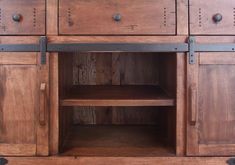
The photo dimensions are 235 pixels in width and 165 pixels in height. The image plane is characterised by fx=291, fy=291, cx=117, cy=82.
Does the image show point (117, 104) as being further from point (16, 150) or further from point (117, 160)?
point (16, 150)

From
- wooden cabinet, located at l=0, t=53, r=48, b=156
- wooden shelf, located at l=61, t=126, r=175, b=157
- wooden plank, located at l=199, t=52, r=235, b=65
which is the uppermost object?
wooden plank, located at l=199, t=52, r=235, b=65

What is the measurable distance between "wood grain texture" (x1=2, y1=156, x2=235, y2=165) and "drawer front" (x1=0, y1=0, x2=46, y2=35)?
0.57 m

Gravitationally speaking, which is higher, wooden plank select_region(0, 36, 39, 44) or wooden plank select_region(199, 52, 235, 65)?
wooden plank select_region(0, 36, 39, 44)

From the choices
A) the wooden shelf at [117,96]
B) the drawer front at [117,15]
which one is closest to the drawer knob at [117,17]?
the drawer front at [117,15]

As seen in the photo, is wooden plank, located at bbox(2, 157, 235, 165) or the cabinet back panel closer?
wooden plank, located at bbox(2, 157, 235, 165)

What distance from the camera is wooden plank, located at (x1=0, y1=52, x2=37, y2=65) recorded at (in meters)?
1.29

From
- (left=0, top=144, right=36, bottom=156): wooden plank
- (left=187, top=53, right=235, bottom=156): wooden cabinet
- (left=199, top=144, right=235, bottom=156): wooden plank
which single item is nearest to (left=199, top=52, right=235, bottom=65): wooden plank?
(left=187, top=53, right=235, bottom=156): wooden cabinet

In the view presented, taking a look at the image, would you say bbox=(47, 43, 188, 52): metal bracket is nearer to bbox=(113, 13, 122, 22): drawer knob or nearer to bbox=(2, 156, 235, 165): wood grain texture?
bbox=(113, 13, 122, 22): drawer knob

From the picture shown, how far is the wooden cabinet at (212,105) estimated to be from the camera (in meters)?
1.30

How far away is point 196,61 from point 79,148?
2.27 ft

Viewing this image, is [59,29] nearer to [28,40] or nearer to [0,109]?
[28,40]

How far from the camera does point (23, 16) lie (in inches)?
50.9

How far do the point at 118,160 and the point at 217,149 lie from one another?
0.45 meters

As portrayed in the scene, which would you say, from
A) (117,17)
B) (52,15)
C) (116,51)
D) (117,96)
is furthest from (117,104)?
(52,15)
